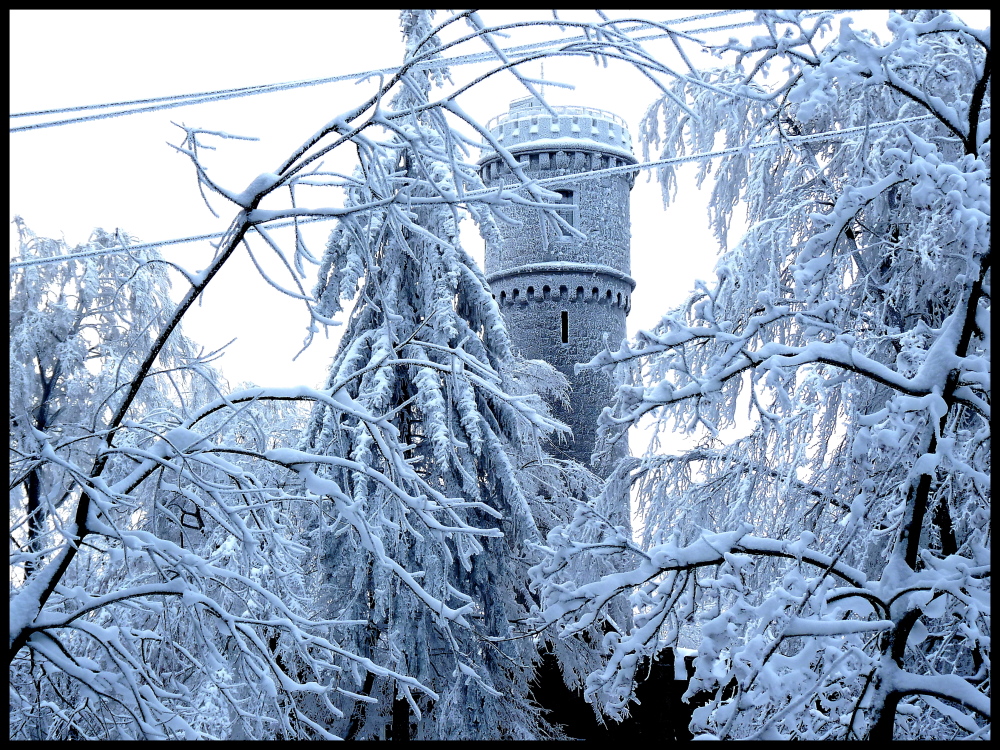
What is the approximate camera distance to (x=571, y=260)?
2586 cm

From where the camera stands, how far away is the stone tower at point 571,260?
25.7 meters

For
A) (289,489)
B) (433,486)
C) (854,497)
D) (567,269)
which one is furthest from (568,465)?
(567,269)

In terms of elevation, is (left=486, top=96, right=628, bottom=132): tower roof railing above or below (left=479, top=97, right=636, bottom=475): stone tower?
above

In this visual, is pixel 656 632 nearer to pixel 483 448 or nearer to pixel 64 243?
pixel 483 448

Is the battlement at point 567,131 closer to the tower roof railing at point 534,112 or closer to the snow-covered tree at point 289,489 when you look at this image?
the tower roof railing at point 534,112

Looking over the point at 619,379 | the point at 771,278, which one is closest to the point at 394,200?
the point at 619,379

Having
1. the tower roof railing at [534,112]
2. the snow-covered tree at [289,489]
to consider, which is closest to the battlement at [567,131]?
the tower roof railing at [534,112]

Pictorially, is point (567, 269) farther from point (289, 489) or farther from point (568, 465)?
point (289, 489)

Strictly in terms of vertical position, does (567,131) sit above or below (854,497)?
above

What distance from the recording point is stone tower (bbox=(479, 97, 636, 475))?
25.7 meters

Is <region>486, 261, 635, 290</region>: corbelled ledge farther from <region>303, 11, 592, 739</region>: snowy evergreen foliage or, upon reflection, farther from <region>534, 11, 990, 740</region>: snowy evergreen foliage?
<region>534, 11, 990, 740</region>: snowy evergreen foliage

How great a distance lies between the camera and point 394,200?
9.53 feet

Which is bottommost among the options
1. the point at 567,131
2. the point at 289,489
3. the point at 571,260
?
the point at 289,489

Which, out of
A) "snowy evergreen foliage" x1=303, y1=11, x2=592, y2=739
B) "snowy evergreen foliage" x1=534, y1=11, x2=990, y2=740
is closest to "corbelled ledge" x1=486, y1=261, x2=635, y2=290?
"snowy evergreen foliage" x1=303, y1=11, x2=592, y2=739
